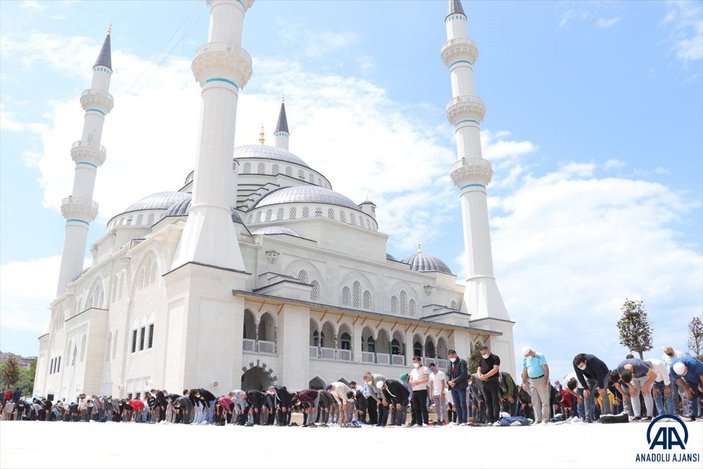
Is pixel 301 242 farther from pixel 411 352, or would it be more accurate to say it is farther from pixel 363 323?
pixel 411 352

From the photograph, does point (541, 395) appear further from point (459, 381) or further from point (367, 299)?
point (367, 299)

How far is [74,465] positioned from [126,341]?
21.2 meters

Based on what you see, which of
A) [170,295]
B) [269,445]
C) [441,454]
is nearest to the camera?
[441,454]

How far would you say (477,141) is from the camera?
3164 cm

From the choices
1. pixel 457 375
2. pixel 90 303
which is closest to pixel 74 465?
pixel 457 375

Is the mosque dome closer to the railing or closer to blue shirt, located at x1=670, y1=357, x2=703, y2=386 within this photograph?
the railing

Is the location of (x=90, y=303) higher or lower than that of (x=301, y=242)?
lower

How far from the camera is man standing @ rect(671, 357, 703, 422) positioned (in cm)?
780

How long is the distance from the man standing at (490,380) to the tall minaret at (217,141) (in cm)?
1317

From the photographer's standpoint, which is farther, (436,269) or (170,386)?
(436,269)

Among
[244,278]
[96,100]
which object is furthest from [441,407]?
[96,100]

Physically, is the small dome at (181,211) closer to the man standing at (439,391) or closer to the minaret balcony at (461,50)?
the minaret balcony at (461,50)

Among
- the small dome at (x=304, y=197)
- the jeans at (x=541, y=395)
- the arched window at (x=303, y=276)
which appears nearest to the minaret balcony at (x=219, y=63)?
the small dome at (x=304, y=197)

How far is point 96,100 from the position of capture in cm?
3478
